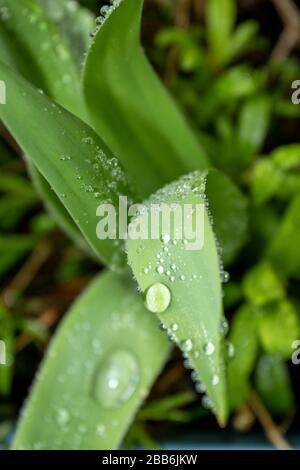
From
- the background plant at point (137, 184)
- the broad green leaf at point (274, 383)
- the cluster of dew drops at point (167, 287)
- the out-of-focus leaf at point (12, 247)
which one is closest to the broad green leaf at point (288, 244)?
the background plant at point (137, 184)

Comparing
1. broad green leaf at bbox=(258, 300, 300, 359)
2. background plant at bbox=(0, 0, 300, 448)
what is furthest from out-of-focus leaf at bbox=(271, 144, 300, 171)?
broad green leaf at bbox=(258, 300, 300, 359)

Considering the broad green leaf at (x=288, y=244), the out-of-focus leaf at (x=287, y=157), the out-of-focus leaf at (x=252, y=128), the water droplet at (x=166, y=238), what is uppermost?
the out-of-focus leaf at (x=252, y=128)

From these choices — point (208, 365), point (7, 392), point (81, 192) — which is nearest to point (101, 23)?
point (81, 192)

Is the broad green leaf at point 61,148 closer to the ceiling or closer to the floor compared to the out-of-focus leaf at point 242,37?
closer to the floor

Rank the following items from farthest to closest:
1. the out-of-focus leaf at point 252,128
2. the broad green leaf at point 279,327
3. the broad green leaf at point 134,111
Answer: the out-of-focus leaf at point 252,128
the broad green leaf at point 279,327
the broad green leaf at point 134,111

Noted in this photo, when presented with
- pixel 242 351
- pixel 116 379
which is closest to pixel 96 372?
pixel 116 379

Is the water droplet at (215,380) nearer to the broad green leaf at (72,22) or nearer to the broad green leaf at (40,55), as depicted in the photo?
the broad green leaf at (40,55)

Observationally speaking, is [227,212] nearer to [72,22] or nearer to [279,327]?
[279,327]

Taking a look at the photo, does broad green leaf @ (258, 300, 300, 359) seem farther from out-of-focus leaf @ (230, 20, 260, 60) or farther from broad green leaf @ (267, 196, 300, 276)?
out-of-focus leaf @ (230, 20, 260, 60)
